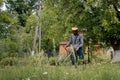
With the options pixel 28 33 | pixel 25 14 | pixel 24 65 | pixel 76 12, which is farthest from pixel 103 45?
pixel 25 14

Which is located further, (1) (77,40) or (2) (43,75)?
(1) (77,40)

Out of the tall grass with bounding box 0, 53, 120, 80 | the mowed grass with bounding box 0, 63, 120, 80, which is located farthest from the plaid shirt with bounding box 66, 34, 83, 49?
the mowed grass with bounding box 0, 63, 120, 80

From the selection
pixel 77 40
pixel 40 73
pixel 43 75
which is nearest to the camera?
pixel 43 75

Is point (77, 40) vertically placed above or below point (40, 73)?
above

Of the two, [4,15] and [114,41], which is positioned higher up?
[4,15]

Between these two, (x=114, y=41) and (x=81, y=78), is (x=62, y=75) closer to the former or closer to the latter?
(x=81, y=78)

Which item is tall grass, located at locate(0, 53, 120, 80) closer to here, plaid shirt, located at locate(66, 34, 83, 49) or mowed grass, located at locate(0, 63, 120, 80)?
mowed grass, located at locate(0, 63, 120, 80)

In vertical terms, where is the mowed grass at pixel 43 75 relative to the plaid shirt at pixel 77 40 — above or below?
below

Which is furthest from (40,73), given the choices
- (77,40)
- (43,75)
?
(77,40)

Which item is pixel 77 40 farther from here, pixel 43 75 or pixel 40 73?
pixel 43 75

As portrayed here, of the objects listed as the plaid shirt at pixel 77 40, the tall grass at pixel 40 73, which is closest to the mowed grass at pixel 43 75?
the tall grass at pixel 40 73

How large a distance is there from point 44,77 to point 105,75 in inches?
47.0

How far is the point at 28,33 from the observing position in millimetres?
66250

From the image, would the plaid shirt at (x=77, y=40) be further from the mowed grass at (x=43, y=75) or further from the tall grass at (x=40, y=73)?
the mowed grass at (x=43, y=75)
